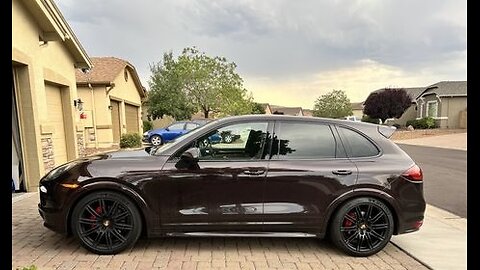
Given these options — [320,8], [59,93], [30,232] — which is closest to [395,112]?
[320,8]

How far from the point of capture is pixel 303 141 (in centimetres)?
414

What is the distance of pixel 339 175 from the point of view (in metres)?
3.95

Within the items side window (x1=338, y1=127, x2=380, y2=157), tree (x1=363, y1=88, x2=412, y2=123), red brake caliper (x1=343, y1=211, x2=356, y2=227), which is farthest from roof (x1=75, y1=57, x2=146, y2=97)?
tree (x1=363, y1=88, x2=412, y2=123)

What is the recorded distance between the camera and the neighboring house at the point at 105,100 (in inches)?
659

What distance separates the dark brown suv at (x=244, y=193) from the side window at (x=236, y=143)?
2 centimetres

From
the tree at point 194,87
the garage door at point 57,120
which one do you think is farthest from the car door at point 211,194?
the tree at point 194,87

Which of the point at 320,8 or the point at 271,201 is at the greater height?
the point at 320,8

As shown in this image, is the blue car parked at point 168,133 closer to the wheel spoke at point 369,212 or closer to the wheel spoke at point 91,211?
the wheel spoke at point 91,211

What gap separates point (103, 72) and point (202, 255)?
1653 centimetres

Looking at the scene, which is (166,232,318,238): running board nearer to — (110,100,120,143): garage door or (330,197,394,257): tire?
(330,197,394,257): tire

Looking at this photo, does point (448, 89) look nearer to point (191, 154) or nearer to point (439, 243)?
point (439, 243)

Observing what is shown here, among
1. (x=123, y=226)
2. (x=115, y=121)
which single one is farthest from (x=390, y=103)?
(x=123, y=226)

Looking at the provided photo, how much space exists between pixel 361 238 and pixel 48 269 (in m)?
3.53
